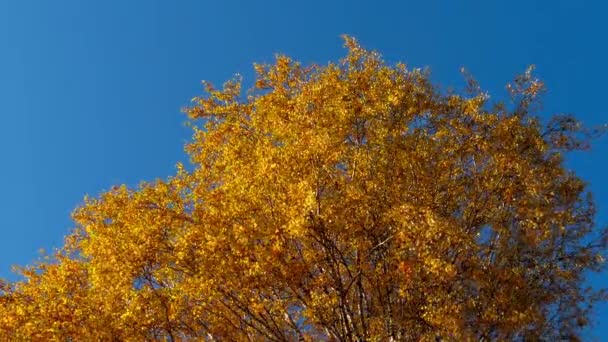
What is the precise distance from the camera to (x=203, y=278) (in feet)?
59.9

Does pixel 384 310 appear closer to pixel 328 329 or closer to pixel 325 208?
pixel 328 329

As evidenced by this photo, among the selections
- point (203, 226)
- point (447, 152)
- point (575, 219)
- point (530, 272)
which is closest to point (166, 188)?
point (203, 226)

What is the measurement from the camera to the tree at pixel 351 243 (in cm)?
1875

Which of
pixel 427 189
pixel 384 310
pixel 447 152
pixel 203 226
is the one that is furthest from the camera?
pixel 447 152

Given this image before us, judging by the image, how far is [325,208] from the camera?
18.2 metres

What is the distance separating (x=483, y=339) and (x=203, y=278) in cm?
967

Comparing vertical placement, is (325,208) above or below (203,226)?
below

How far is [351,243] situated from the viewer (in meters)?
19.3

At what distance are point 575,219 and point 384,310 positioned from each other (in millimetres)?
8791

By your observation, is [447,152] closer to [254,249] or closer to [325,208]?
[325,208]

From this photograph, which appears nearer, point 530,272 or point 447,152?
point 530,272

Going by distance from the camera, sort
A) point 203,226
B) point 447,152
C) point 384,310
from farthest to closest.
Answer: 1. point 447,152
2. point 384,310
3. point 203,226

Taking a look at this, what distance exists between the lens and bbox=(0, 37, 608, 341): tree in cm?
1875

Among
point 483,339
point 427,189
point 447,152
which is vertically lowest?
point 483,339
